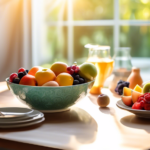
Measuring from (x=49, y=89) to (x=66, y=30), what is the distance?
2075 mm

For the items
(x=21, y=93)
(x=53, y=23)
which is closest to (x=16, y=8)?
(x=53, y=23)

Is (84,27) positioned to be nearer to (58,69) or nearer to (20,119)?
(58,69)

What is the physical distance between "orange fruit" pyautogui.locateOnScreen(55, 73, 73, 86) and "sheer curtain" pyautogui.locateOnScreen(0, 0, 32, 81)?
1.74 metres

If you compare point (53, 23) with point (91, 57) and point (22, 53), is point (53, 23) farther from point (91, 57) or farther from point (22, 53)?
point (91, 57)

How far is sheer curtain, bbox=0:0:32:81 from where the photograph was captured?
8.39 feet

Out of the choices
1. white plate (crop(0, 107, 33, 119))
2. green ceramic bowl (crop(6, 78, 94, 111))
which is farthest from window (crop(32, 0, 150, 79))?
white plate (crop(0, 107, 33, 119))

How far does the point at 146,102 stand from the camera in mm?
836

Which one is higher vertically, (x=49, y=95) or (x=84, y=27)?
(x=84, y=27)

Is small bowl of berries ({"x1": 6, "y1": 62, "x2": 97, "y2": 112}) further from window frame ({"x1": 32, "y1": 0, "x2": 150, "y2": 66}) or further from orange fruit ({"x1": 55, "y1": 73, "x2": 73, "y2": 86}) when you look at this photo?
window frame ({"x1": 32, "y1": 0, "x2": 150, "y2": 66})

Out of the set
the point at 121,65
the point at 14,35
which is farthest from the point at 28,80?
the point at 14,35

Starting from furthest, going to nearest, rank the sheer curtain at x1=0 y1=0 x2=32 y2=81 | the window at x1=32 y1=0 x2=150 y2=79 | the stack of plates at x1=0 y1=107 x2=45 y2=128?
1. the window at x1=32 y1=0 x2=150 y2=79
2. the sheer curtain at x1=0 y1=0 x2=32 y2=81
3. the stack of plates at x1=0 y1=107 x2=45 y2=128

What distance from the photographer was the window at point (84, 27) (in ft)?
8.78

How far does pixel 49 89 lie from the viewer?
2.91 ft

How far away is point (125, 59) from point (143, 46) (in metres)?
1.46
